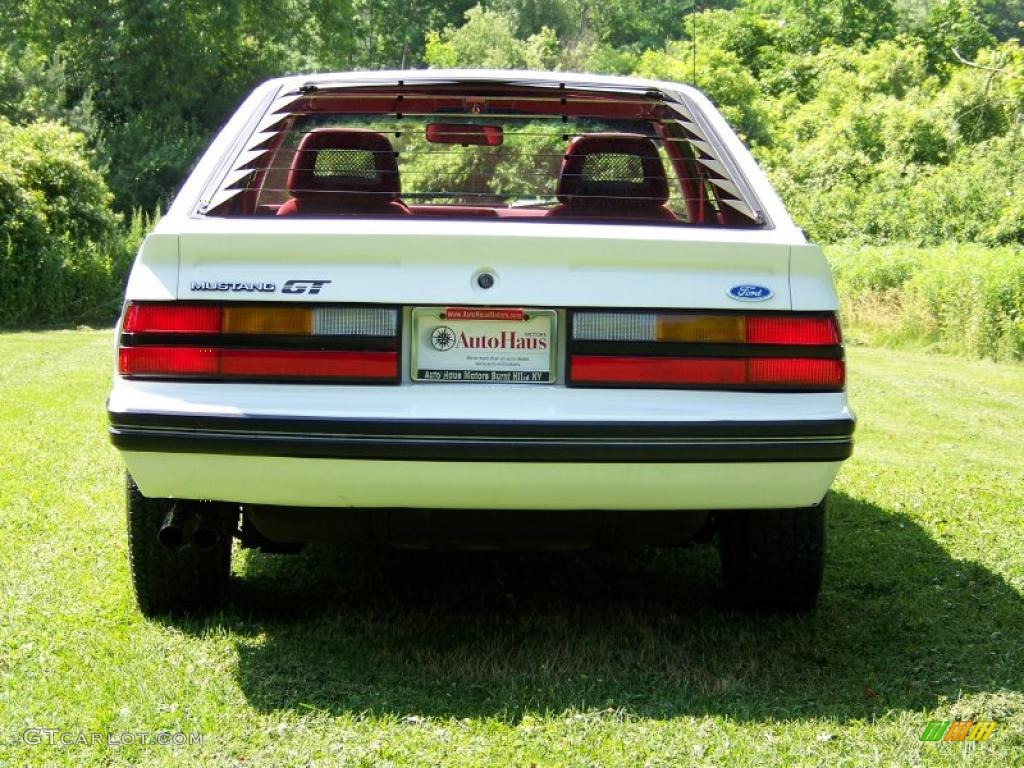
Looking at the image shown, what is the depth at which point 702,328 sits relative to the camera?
132 inches

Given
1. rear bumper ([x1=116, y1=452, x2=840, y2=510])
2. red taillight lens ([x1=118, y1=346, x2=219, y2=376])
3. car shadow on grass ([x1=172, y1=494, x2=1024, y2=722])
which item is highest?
red taillight lens ([x1=118, y1=346, x2=219, y2=376])

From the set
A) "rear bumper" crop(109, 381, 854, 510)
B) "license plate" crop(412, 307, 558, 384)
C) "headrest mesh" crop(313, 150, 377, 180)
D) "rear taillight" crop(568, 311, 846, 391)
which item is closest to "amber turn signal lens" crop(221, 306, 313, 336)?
"rear bumper" crop(109, 381, 854, 510)

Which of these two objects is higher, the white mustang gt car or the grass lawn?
the white mustang gt car

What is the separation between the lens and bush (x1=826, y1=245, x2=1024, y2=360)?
14922 millimetres

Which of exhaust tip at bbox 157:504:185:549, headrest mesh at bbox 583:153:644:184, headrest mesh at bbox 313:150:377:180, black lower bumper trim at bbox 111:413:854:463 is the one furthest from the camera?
headrest mesh at bbox 583:153:644:184

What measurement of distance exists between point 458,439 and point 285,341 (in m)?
0.50

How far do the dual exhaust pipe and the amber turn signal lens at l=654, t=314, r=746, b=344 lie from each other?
1.30 m

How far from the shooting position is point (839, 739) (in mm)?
3225

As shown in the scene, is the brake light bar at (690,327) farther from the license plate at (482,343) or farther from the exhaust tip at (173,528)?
the exhaust tip at (173,528)

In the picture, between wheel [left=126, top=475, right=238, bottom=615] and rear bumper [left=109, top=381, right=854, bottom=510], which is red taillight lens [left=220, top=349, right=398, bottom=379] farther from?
wheel [left=126, top=475, right=238, bottom=615]

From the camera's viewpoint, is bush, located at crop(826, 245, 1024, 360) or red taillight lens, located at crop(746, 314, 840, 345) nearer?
red taillight lens, located at crop(746, 314, 840, 345)

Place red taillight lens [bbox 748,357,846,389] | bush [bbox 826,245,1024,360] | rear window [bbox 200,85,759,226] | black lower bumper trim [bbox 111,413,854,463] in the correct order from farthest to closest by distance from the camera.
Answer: bush [bbox 826,245,1024,360] < rear window [bbox 200,85,759,226] < red taillight lens [bbox 748,357,846,389] < black lower bumper trim [bbox 111,413,854,463]

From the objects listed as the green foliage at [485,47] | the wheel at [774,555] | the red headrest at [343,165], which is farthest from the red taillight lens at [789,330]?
the green foliage at [485,47]

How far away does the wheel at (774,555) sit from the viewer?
3.94m
